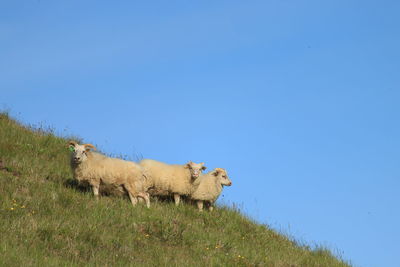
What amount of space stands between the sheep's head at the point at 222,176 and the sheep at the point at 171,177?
0.81m

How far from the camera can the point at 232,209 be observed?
1872 centimetres

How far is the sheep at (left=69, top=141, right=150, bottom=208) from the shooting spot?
16062mm

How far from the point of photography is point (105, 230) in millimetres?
13844

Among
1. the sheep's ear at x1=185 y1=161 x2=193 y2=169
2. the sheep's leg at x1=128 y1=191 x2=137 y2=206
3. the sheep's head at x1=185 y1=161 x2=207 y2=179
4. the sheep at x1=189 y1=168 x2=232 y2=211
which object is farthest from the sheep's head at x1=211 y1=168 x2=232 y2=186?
the sheep's leg at x1=128 y1=191 x2=137 y2=206

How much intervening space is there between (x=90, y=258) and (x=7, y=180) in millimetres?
5164

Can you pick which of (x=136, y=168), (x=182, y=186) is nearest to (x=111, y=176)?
(x=136, y=168)

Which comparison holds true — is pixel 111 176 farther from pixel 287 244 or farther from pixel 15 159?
pixel 287 244

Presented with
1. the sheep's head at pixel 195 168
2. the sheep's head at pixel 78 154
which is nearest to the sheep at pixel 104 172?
the sheep's head at pixel 78 154

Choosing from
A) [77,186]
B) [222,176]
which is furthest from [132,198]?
[222,176]

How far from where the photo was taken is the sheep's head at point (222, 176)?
18.3 metres

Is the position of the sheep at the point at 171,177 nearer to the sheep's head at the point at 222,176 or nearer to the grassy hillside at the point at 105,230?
the grassy hillside at the point at 105,230

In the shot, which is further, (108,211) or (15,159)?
(15,159)

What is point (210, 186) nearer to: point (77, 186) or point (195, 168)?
point (195, 168)

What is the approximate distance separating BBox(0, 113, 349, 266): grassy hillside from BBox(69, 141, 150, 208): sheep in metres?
0.38
